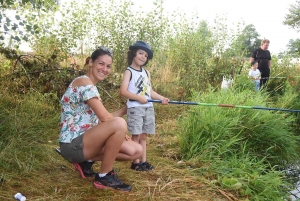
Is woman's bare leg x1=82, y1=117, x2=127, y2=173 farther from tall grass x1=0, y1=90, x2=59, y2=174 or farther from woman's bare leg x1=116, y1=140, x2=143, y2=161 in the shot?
tall grass x1=0, y1=90, x2=59, y2=174

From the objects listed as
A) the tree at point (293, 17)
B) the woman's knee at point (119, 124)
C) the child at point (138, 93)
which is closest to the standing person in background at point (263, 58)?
the child at point (138, 93)

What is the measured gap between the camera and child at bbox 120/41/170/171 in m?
3.04

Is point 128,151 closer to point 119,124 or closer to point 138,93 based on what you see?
point 119,124

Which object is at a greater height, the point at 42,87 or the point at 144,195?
the point at 42,87

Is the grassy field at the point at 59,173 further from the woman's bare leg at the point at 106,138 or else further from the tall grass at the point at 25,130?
the woman's bare leg at the point at 106,138

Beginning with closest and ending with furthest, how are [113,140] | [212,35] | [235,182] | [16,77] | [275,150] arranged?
[113,140] < [235,182] < [275,150] < [16,77] < [212,35]

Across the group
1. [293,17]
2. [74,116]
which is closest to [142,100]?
[74,116]

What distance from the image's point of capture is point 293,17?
28562 millimetres

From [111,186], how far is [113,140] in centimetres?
42

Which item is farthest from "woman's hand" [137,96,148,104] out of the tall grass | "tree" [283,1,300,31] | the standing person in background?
"tree" [283,1,300,31]

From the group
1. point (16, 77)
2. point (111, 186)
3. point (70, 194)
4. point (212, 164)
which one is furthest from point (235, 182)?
point (16, 77)

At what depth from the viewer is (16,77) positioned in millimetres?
4855

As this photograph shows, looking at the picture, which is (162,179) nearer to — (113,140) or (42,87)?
(113,140)

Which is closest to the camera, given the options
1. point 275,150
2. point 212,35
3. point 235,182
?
point 235,182
